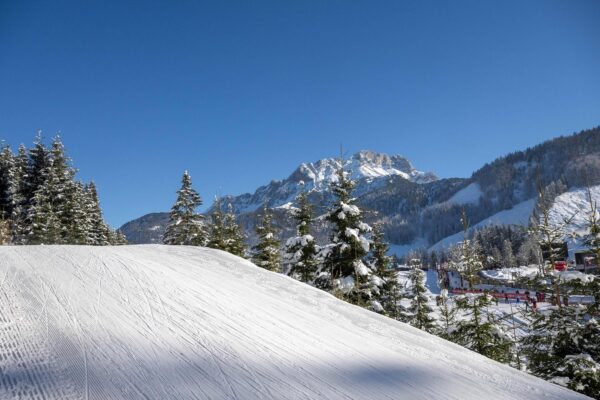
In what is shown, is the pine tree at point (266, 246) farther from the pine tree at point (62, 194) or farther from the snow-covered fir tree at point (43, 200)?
the pine tree at point (62, 194)

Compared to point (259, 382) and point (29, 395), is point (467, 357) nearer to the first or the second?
point (259, 382)

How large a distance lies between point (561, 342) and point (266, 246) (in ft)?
46.7

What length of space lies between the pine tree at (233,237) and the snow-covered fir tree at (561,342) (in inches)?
645

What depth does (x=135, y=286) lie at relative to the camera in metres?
4.66

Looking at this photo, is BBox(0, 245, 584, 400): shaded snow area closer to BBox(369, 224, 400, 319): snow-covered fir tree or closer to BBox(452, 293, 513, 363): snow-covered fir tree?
BBox(452, 293, 513, 363): snow-covered fir tree

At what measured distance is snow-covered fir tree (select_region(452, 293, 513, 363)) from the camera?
28.7 ft

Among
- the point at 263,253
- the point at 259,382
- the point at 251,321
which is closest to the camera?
the point at 259,382

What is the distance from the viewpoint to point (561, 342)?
696 cm

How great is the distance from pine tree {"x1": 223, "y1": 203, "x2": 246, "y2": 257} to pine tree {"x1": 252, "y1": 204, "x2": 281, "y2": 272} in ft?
7.04

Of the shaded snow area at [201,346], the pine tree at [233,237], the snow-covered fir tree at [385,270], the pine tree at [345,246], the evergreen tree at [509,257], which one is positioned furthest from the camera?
the evergreen tree at [509,257]

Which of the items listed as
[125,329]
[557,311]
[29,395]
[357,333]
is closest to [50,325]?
[125,329]

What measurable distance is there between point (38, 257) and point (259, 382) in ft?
16.7

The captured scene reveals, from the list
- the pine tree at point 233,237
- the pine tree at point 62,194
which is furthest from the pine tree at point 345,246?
the pine tree at point 62,194

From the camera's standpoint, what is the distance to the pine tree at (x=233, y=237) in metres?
21.5
